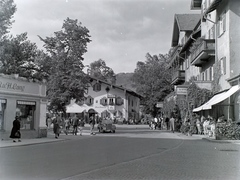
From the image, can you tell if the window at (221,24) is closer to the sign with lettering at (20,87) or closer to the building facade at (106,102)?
the sign with lettering at (20,87)

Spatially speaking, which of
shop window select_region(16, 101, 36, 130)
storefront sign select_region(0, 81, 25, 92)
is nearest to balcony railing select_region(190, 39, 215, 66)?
shop window select_region(16, 101, 36, 130)

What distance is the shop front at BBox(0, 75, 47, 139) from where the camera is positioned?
69.1 ft

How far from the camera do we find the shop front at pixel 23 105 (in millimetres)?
21062

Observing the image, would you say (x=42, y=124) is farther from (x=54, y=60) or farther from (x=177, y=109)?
(x=177, y=109)

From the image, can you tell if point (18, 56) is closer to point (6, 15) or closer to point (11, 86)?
point (6, 15)

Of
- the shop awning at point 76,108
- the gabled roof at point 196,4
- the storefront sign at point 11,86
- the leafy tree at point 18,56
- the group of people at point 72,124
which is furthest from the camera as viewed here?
the shop awning at point 76,108

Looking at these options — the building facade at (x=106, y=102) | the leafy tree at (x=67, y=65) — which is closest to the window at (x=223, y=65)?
the leafy tree at (x=67, y=65)

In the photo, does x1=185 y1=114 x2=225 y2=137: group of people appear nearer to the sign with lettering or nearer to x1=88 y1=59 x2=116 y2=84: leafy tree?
the sign with lettering

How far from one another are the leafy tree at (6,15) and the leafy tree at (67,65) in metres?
4.01

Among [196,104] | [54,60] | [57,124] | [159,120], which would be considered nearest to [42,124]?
[57,124]

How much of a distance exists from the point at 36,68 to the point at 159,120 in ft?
54.9

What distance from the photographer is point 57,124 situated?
2427 centimetres

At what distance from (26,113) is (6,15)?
34.8 feet

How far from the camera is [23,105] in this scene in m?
22.8
